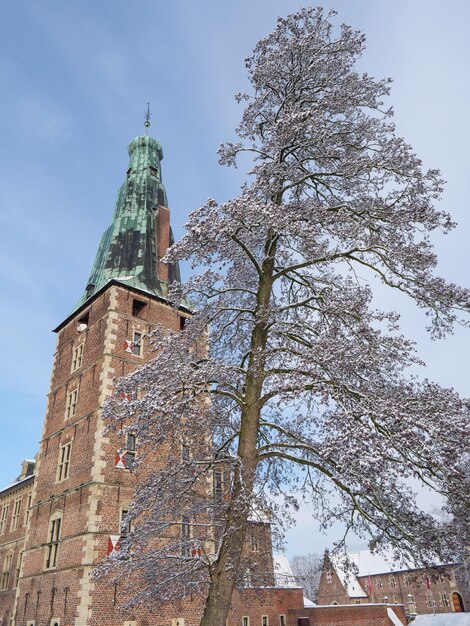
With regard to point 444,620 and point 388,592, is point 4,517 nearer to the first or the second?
point 444,620

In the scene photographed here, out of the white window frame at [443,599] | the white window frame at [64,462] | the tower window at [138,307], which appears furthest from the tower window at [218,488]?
the white window frame at [443,599]

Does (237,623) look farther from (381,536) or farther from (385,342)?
(385,342)

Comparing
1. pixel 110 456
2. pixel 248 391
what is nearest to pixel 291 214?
pixel 248 391

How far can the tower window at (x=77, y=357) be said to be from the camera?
22.5 metres

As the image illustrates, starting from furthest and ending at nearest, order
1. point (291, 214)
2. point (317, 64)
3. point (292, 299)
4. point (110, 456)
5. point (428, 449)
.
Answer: point (110, 456) → point (292, 299) → point (317, 64) → point (291, 214) → point (428, 449)

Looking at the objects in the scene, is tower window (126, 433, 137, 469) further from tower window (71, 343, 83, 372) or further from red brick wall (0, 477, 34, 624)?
red brick wall (0, 477, 34, 624)

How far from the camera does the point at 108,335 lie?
67.9 ft

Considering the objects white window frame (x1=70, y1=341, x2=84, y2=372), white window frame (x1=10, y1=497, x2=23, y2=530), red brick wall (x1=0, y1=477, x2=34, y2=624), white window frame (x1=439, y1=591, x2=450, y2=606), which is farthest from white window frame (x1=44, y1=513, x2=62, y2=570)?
white window frame (x1=439, y1=591, x2=450, y2=606)

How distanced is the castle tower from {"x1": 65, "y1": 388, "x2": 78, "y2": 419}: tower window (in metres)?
0.05

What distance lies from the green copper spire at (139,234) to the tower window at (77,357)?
2551mm

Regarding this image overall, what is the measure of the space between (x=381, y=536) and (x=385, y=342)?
266 centimetres

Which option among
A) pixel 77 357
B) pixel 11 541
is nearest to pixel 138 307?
pixel 77 357

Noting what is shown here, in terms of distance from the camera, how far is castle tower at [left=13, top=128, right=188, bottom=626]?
55.7 feet

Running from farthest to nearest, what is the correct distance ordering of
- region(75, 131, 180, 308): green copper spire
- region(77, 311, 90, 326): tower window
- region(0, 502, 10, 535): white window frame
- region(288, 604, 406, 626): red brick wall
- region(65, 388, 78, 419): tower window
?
region(0, 502, 10, 535): white window frame < region(288, 604, 406, 626): red brick wall < region(75, 131, 180, 308): green copper spire < region(77, 311, 90, 326): tower window < region(65, 388, 78, 419): tower window
